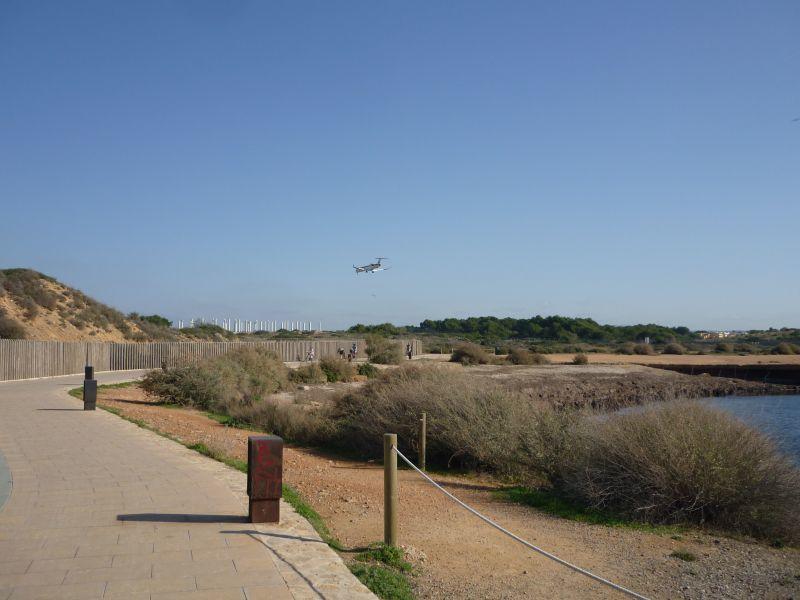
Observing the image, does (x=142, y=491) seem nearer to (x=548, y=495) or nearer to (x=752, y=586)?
(x=548, y=495)

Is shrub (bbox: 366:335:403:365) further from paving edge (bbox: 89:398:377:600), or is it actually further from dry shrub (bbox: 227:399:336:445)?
paving edge (bbox: 89:398:377:600)

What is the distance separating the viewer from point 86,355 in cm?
3934

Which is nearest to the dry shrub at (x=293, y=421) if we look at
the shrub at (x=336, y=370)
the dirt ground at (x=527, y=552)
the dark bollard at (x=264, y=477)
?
the dirt ground at (x=527, y=552)

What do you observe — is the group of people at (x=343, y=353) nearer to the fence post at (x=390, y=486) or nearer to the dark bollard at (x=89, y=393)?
the dark bollard at (x=89, y=393)

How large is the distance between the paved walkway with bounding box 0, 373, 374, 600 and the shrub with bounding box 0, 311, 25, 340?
1261 inches

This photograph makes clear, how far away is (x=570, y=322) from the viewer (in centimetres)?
11588

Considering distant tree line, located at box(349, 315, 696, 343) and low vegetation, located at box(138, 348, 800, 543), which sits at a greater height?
distant tree line, located at box(349, 315, 696, 343)

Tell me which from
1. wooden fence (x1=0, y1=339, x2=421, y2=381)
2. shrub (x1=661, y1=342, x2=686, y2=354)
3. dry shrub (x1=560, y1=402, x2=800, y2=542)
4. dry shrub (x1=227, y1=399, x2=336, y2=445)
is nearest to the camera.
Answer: dry shrub (x1=560, y1=402, x2=800, y2=542)

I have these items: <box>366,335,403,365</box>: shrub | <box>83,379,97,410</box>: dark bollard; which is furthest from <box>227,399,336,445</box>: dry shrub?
<box>366,335,403,365</box>: shrub

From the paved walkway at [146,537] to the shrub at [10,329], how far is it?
105ft

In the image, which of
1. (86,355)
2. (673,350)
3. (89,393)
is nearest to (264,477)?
(89,393)

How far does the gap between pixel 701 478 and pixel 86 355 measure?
117ft

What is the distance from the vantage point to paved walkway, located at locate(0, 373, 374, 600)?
612 cm

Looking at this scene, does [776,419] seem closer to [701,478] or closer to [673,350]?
[701,478]
